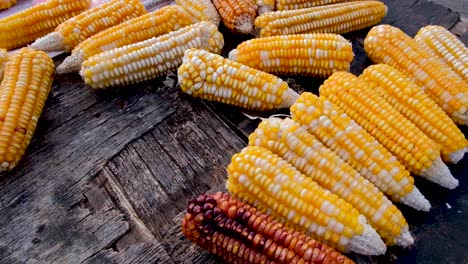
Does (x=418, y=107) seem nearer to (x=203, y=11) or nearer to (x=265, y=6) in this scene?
(x=265, y=6)

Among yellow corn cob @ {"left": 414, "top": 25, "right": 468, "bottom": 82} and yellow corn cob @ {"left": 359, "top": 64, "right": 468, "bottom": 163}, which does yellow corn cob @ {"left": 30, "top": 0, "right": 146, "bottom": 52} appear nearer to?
yellow corn cob @ {"left": 359, "top": 64, "right": 468, "bottom": 163}

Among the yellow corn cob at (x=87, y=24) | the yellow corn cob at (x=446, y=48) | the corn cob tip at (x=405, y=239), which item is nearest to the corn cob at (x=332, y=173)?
the corn cob tip at (x=405, y=239)

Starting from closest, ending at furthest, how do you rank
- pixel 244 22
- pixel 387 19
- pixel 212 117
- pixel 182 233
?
1. pixel 182 233
2. pixel 212 117
3. pixel 244 22
4. pixel 387 19

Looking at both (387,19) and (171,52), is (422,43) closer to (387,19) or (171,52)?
(387,19)

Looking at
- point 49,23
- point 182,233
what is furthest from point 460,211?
point 49,23

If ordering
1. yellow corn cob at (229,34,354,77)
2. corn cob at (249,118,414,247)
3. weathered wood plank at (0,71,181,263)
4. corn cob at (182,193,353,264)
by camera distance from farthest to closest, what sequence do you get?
1. yellow corn cob at (229,34,354,77)
2. weathered wood plank at (0,71,181,263)
3. corn cob at (249,118,414,247)
4. corn cob at (182,193,353,264)

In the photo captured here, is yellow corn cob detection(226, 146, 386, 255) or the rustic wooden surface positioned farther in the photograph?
the rustic wooden surface

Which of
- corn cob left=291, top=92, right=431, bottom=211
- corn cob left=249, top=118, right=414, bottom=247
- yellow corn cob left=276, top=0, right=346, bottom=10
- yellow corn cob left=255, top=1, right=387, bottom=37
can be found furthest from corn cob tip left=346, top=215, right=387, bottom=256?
yellow corn cob left=276, top=0, right=346, bottom=10
